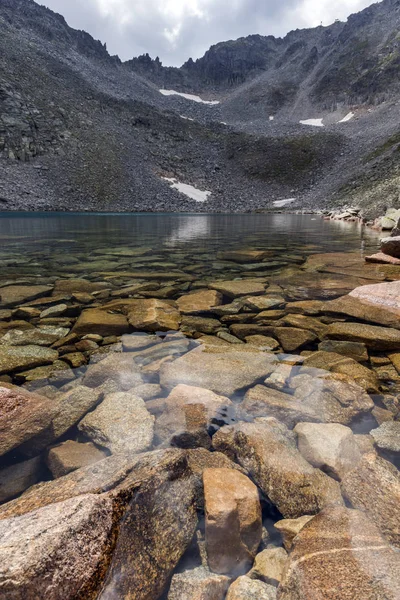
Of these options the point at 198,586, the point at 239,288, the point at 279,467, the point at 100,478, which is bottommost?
the point at 198,586

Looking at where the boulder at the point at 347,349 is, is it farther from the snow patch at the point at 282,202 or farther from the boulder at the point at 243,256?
the snow patch at the point at 282,202

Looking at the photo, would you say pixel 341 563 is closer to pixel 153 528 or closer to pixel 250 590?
pixel 250 590

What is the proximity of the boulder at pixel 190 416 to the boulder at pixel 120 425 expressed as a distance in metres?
0.14

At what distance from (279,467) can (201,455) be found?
1.91 feet

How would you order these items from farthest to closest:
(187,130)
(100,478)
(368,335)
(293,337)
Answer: (187,130), (293,337), (368,335), (100,478)

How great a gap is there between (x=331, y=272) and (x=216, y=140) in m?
106

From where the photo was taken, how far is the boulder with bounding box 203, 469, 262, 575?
174cm

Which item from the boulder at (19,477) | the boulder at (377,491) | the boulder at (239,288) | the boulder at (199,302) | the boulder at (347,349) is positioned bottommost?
the boulder at (19,477)

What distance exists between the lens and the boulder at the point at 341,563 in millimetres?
1365

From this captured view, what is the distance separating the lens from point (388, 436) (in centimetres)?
249

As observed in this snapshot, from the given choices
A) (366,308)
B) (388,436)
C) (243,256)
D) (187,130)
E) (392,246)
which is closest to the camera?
(388,436)

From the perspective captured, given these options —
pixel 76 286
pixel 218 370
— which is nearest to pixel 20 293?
pixel 76 286

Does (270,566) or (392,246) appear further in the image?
(392,246)

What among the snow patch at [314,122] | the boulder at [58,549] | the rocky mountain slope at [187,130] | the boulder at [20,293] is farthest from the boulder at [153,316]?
the snow patch at [314,122]
